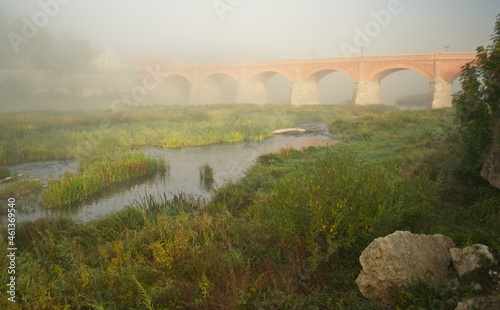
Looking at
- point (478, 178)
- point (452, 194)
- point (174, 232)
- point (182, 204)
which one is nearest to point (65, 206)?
point (182, 204)

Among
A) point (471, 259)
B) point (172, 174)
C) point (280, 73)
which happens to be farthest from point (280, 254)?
point (280, 73)

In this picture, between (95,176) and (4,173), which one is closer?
(95,176)

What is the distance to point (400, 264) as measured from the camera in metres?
3.59

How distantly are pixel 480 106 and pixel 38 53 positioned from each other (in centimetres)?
6029

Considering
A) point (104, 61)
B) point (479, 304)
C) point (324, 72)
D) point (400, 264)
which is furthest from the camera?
point (104, 61)

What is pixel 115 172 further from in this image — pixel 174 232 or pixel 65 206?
pixel 174 232

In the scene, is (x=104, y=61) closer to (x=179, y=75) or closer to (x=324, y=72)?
(x=179, y=75)

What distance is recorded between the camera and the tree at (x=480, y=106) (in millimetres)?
7473

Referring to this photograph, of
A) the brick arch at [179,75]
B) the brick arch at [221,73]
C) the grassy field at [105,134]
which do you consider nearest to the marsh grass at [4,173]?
the grassy field at [105,134]

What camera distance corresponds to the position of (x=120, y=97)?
5928 centimetres

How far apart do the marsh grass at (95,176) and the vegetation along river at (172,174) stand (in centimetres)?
28

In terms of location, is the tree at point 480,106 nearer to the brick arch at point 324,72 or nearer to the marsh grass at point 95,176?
the marsh grass at point 95,176

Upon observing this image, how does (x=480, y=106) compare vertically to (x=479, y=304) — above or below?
above

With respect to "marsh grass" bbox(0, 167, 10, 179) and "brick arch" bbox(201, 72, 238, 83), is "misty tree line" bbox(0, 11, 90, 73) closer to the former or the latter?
"brick arch" bbox(201, 72, 238, 83)
